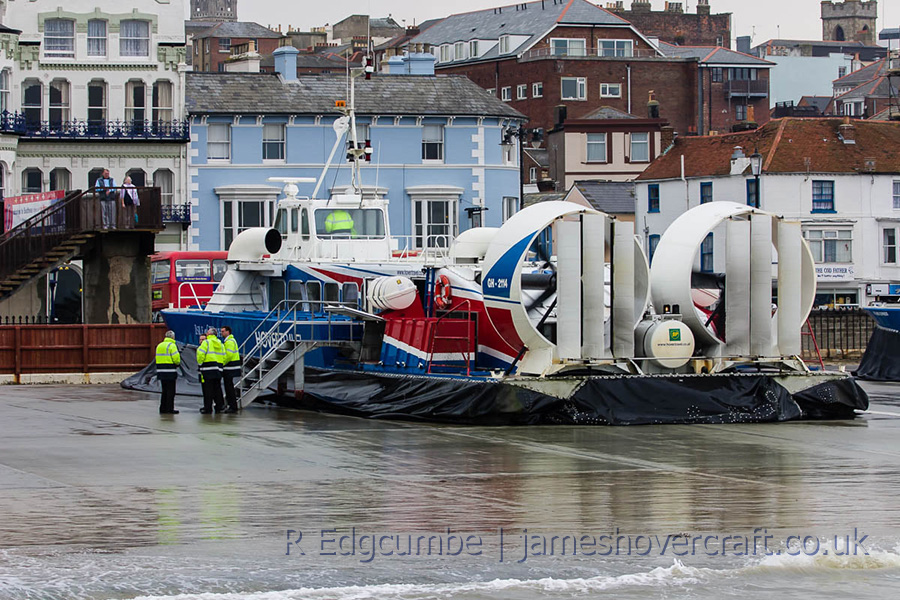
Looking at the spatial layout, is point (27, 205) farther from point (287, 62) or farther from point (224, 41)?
point (224, 41)

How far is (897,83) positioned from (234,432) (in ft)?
246

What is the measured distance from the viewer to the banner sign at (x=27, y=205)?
31719 millimetres

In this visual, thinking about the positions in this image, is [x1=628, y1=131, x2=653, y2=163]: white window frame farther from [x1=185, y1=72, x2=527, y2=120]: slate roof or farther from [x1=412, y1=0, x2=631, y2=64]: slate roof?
[x1=185, y1=72, x2=527, y2=120]: slate roof

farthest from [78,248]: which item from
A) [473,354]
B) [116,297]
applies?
[473,354]

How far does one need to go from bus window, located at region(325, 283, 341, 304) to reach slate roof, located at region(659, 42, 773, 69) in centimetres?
5775

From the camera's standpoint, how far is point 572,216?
19.4 meters

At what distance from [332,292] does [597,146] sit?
1630 inches

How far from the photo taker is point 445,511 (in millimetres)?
12227

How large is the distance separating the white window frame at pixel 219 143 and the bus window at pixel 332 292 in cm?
2264

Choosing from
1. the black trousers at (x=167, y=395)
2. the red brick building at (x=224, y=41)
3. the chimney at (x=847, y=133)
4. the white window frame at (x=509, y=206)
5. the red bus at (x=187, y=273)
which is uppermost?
the red brick building at (x=224, y=41)

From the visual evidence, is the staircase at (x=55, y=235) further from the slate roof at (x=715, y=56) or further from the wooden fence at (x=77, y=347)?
the slate roof at (x=715, y=56)

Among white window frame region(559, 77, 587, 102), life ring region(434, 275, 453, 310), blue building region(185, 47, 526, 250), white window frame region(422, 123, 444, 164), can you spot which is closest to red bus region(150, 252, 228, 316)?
blue building region(185, 47, 526, 250)

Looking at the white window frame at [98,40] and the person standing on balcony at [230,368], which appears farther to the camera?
the white window frame at [98,40]

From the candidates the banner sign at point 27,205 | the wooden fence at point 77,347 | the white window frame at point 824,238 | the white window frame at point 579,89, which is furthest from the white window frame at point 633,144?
the wooden fence at point 77,347
